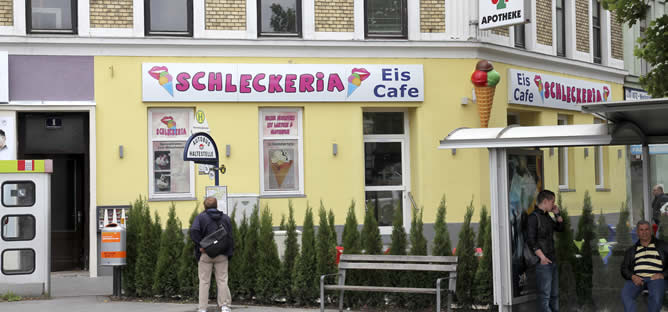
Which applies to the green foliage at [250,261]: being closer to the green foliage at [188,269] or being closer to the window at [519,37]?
the green foliage at [188,269]

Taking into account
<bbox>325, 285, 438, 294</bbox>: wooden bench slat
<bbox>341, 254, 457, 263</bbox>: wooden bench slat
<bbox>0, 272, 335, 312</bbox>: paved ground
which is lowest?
<bbox>0, 272, 335, 312</bbox>: paved ground

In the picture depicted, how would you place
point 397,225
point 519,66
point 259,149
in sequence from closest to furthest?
1. point 397,225
2. point 259,149
3. point 519,66

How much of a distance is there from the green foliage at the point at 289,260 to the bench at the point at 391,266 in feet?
2.86

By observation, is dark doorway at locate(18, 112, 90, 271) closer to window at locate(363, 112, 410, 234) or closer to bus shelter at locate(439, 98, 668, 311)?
window at locate(363, 112, 410, 234)

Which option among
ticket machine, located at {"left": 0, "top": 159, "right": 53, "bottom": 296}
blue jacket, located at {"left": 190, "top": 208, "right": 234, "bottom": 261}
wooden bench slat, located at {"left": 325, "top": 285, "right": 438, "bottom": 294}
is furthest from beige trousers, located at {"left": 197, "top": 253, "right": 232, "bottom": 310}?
ticket machine, located at {"left": 0, "top": 159, "right": 53, "bottom": 296}

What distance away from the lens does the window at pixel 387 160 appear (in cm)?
1808

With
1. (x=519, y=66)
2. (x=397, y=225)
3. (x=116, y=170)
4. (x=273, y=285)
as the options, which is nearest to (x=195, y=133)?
(x=273, y=285)

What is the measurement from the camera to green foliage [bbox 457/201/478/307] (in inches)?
439

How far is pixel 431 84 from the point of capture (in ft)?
58.0

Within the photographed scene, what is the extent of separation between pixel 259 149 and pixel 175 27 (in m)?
2.96

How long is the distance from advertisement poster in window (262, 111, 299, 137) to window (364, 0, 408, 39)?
246 centimetres

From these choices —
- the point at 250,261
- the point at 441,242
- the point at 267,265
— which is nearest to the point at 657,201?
the point at 441,242

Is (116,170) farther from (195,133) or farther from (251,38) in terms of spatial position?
(195,133)

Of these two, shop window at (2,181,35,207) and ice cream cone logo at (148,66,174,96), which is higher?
ice cream cone logo at (148,66,174,96)
